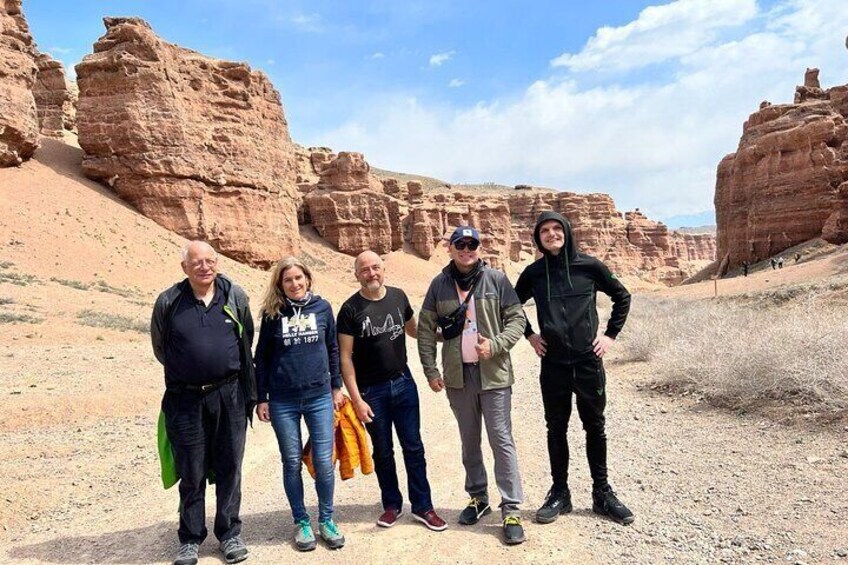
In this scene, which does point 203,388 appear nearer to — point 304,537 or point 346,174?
point 304,537

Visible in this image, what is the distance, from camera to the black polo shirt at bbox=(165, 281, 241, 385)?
380cm

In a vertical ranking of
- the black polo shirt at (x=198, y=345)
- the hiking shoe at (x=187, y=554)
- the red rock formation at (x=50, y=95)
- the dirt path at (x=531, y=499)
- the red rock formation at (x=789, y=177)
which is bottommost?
the dirt path at (x=531, y=499)

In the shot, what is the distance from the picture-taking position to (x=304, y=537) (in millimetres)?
4012

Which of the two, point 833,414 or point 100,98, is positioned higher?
point 100,98

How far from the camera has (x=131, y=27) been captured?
1162 inches

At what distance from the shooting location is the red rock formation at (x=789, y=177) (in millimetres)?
40000

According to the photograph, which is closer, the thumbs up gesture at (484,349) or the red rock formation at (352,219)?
the thumbs up gesture at (484,349)

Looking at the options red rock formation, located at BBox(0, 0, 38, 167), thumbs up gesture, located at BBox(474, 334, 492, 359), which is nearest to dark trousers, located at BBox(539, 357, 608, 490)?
thumbs up gesture, located at BBox(474, 334, 492, 359)

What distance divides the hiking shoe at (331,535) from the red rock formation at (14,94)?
2945cm

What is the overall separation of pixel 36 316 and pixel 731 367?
1708cm

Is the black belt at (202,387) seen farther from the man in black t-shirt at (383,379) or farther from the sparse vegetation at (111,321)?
the sparse vegetation at (111,321)

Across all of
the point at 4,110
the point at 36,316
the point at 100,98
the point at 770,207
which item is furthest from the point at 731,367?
the point at 770,207

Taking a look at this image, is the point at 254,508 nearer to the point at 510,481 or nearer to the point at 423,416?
the point at 510,481

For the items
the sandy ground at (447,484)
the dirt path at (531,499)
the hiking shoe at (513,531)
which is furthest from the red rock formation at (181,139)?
the hiking shoe at (513,531)
